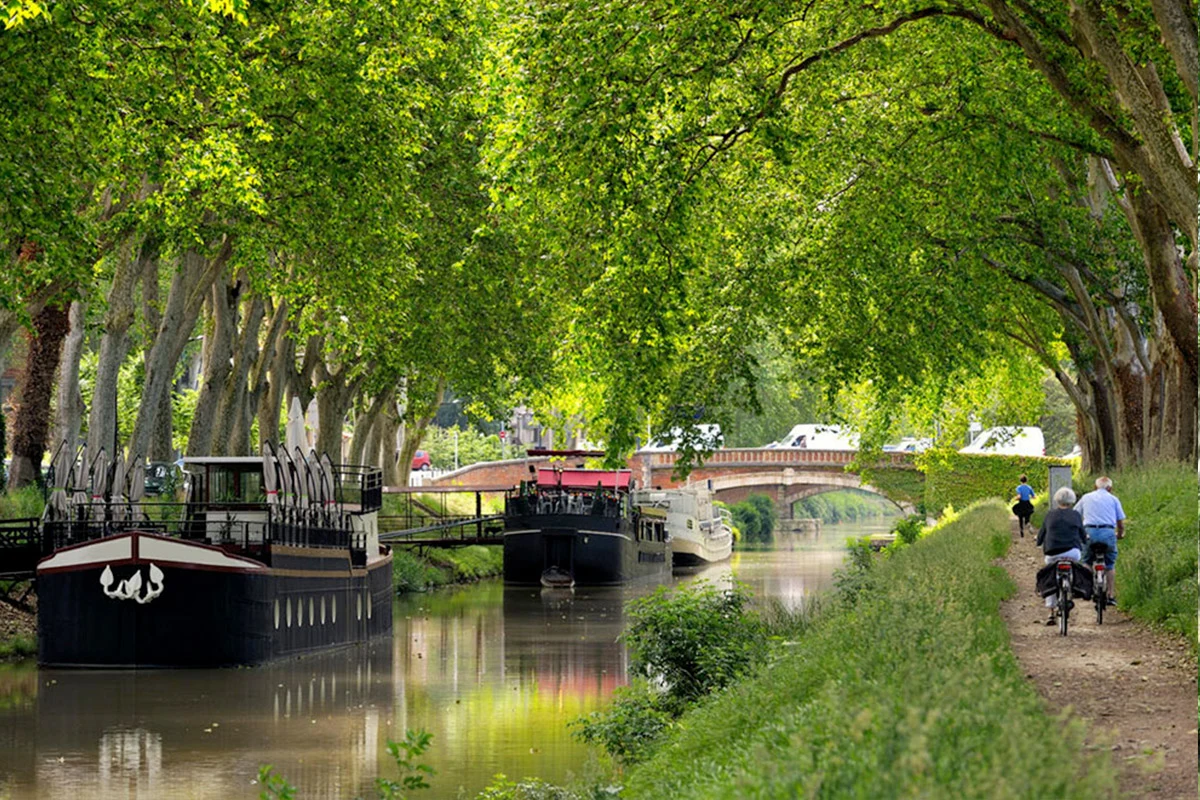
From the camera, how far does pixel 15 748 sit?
2288 cm

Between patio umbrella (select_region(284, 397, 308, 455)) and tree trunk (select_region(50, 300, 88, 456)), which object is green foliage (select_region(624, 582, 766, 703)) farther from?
patio umbrella (select_region(284, 397, 308, 455))

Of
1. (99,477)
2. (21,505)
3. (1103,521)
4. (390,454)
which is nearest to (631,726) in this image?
(1103,521)

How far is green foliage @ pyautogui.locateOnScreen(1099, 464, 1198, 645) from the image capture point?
1995cm

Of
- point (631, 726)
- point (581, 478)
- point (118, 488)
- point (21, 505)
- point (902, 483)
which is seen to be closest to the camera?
point (631, 726)

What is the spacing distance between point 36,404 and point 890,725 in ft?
129

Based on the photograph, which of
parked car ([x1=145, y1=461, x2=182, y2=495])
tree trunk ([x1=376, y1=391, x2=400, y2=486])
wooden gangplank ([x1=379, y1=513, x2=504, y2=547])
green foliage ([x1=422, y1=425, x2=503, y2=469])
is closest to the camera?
parked car ([x1=145, y1=461, x2=182, y2=495])

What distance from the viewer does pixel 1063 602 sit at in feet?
68.1

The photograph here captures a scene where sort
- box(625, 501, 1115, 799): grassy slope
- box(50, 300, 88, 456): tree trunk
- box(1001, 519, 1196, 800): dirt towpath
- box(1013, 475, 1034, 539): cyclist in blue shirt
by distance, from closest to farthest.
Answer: box(625, 501, 1115, 799): grassy slope, box(1001, 519, 1196, 800): dirt towpath, box(50, 300, 88, 456): tree trunk, box(1013, 475, 1034, 539): cyclist in blue shirt

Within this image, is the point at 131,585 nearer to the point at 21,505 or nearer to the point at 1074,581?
the point at 21,505

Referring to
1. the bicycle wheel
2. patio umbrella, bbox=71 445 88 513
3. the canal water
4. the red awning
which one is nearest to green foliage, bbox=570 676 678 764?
the canal water

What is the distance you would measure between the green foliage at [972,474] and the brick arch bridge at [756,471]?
13.8 m

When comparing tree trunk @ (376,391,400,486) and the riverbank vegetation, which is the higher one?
tree trunk @ (376,391,400,486)

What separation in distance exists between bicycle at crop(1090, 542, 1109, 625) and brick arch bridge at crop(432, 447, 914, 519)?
237ft

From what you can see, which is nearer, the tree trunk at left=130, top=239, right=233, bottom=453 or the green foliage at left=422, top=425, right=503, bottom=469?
the tree trunk at left=130, top=239, right=233, bottom=453
